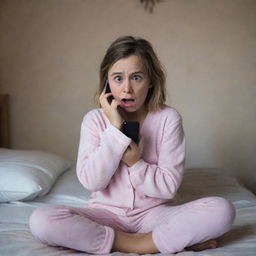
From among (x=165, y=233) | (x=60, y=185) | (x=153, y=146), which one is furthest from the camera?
(x=60, y=185)

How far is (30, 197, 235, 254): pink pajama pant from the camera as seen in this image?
959 millimetres

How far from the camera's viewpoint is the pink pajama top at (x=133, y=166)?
3.58ft

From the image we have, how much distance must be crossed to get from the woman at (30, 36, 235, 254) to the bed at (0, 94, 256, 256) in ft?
0.18

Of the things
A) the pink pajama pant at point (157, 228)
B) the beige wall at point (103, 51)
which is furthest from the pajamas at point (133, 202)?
the beige wall at point (103, 51)

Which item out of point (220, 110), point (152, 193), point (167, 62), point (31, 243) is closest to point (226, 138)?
point (220, 110)

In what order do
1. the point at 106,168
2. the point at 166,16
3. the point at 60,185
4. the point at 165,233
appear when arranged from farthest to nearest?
the point at 166,16 → the point at 60,185 → the point at 106,168 → the point at 165,233

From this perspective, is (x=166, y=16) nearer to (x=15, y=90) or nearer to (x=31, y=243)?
(x=15, y=90)

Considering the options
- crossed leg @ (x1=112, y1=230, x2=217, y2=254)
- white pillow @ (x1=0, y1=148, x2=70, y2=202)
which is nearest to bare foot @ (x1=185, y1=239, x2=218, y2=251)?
crossed leg @ (x1=112, y1=230, x2=217, y2=254)

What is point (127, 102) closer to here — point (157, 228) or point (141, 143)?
point (141, 143)

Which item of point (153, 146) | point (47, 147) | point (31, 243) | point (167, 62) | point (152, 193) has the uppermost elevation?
point (167, 62)

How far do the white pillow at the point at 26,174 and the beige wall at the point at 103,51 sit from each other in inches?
20.7

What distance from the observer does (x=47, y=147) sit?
2293 mm

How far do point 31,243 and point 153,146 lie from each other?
1.55 ft

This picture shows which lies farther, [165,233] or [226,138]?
[226,138]
